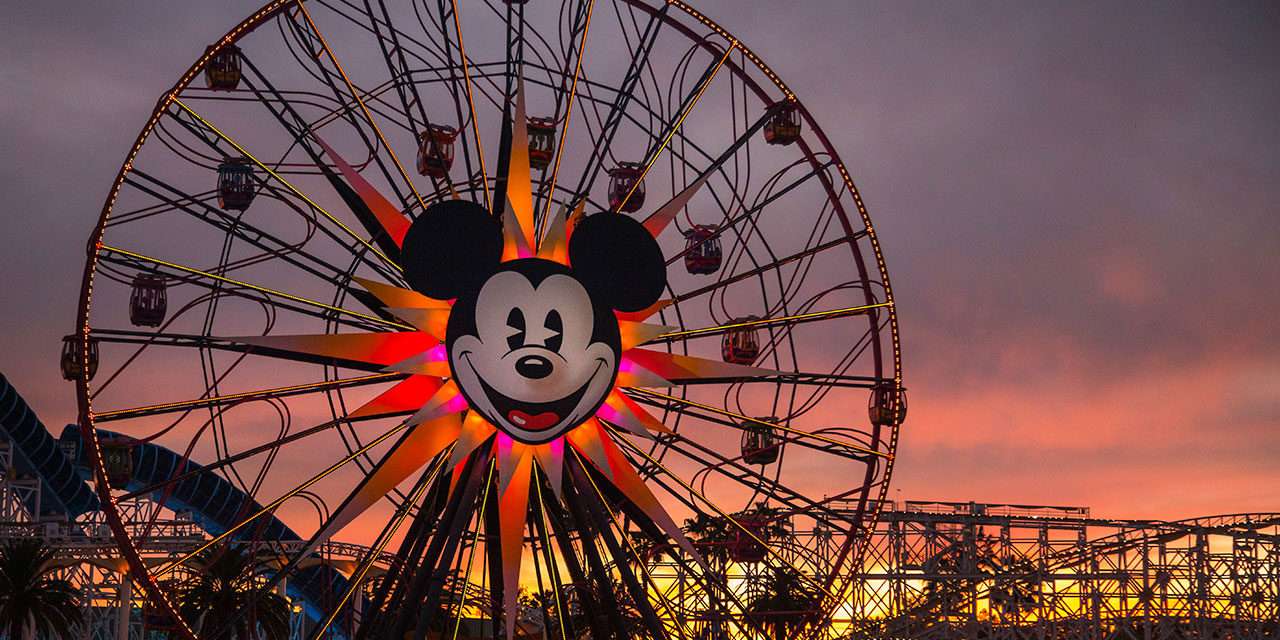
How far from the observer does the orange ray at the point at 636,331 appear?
20.8 meters

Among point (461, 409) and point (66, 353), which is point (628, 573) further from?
point (66, 353)

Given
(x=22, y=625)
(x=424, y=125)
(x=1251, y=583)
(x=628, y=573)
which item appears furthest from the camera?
(x=1251, y=583)

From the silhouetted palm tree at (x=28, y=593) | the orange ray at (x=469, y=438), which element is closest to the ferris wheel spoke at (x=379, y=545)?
the orange ray at (x=469, y=438)

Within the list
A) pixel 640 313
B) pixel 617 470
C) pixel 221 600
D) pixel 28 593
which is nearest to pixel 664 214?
pixel 640 313

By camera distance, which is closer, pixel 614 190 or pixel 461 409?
pixel 461 409

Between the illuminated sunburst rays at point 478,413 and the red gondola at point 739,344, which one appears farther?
the red gondola at point 739,344

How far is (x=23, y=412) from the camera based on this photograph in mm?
50500

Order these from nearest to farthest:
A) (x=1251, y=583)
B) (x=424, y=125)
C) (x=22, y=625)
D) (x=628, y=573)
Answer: (x=628, y=573) < (x=424, y=125) < (x=22, y=625) < (x=1251, y=583)

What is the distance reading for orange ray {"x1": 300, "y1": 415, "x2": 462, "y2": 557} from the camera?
741 inches

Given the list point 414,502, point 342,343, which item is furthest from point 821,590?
Answer: point 342,343

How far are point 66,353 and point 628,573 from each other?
7.09 metres

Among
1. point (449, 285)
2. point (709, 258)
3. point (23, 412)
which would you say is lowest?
point (449, 285)

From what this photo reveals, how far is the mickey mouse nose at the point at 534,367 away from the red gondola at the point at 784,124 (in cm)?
680

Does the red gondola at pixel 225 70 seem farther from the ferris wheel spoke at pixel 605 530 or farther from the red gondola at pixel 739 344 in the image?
the red gondola at pixel 739 344
